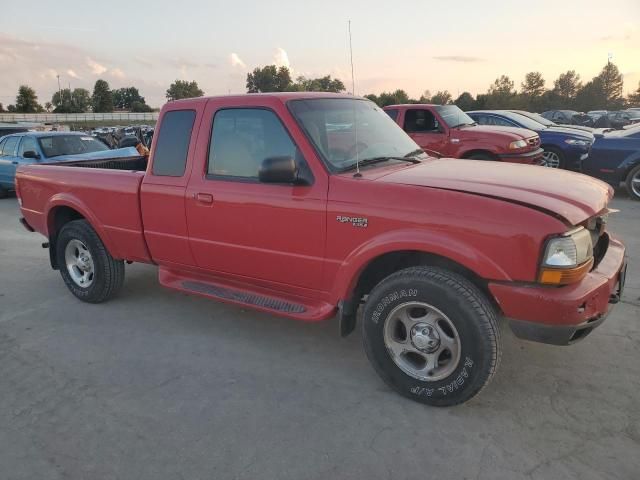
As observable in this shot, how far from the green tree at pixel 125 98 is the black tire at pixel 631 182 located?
430 feet

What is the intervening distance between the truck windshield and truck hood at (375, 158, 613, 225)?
10.6 inches

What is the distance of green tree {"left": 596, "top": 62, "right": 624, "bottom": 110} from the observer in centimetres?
4719

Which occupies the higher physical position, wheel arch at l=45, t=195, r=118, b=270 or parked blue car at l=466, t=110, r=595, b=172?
parked blue car at l=466, t=110, r=595, b=172

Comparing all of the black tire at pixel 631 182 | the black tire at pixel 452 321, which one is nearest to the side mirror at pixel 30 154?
the black tire at pixel 452 321

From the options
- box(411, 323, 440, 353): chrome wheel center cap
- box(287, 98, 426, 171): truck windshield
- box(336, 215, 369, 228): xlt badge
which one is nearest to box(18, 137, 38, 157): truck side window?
box(287, 98, 426, 171): truck windshield

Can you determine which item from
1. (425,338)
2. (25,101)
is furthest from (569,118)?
(25,101)

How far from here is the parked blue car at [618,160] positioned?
30.6 ft

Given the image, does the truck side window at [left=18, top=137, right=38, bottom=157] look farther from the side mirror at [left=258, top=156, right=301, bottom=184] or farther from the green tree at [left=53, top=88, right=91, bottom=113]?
the green tree at [left=53, top=88, right=91, bottom=113]

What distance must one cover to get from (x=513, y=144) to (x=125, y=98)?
13527 cm

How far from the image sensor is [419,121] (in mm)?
10367

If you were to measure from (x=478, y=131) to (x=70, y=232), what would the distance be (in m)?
7.68

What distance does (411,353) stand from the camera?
329 centimetres

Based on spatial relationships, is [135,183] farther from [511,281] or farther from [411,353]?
[511,281]

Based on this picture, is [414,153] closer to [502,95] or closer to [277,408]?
[277,408]
